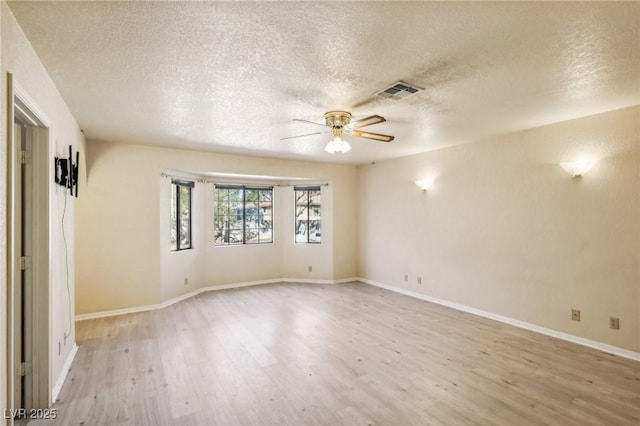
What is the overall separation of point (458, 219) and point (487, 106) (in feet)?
6.99

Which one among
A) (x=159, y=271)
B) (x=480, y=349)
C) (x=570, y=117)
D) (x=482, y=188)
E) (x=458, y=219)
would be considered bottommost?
(x=480, y=349)

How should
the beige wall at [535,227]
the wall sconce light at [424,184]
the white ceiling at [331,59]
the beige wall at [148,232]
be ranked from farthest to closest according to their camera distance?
the wall sconce light at [424,184] < the beige wall at [148,232] < the beige wall at [535,227] < the white ceiling at [331,59]

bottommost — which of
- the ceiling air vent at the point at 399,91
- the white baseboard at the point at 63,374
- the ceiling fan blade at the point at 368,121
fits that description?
the white baseboard at the point at 63,374

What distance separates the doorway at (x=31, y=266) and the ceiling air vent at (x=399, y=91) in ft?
8.57

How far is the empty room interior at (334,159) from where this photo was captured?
6.18 feet

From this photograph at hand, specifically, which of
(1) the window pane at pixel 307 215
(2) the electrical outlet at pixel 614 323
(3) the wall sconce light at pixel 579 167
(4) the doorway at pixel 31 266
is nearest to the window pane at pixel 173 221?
(1) the window pane at pixel 307 215

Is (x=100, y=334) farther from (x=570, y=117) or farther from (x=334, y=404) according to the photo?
(x=570, y=117)

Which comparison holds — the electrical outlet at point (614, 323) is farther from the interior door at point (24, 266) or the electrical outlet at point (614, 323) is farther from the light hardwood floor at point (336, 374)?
the interior door at point (24, 266)

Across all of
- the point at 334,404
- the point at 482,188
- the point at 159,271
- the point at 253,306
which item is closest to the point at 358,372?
the point at 334,404

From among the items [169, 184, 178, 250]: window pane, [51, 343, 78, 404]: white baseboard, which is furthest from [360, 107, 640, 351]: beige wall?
[51, 343, 78, 404]: white baseboard

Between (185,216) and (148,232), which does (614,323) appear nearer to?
(148,232)

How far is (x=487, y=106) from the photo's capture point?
3.16m

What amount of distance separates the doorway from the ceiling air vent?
261cm

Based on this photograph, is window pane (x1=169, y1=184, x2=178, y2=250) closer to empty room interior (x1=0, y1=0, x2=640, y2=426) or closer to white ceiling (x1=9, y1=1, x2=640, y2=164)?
empty room interior (x1=0, y1=0, x2=640, y2=426)
